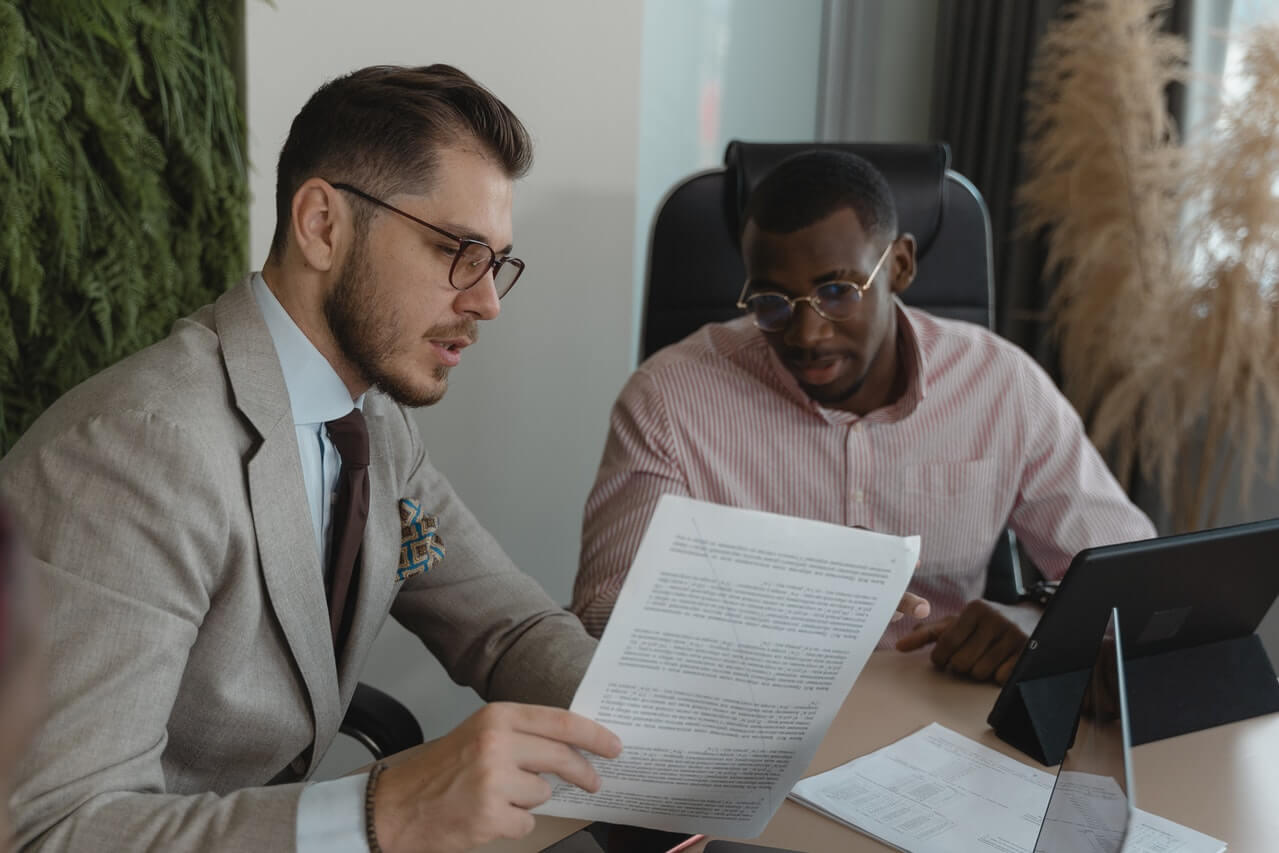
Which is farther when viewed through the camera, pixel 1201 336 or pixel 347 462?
pixel 1201 336

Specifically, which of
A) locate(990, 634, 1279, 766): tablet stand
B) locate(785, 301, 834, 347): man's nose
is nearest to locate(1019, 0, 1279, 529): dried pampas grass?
locate(785, 301, 834, 347): man's nose

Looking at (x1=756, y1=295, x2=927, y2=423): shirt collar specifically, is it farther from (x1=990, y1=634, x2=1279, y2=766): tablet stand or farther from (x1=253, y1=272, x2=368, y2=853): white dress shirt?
(x1=253, y1=272, x2=368, y2=853): white dress shirt

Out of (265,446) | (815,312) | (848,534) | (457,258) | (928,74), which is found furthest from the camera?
(928,74)

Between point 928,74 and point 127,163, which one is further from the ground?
point 928,74

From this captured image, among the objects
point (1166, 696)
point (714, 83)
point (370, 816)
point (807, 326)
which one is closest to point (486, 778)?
point (370, 816)

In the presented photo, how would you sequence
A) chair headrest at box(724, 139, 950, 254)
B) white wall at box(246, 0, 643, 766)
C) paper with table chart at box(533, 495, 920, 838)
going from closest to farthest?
1. paper with table chart at box(533, 495, 920, 838)
2. chair headrest at box(724, 139, 950, 254)
3. white wall at box(246, 0, 643, 766)

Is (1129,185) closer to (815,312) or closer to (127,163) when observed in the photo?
(815,312)

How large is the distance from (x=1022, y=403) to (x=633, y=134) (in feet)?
3.23

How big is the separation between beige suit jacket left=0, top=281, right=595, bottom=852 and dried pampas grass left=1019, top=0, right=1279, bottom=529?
5.92 feet

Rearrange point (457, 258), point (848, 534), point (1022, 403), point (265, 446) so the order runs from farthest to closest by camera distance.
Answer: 1. point (1022, 403)
2. point (457, 258)
3. point (265, 446)
4. point (848, 534)

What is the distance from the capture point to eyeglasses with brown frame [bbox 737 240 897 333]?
71.1 inches

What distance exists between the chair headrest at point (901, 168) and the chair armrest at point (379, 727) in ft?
3.31

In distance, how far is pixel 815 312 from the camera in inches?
70.9

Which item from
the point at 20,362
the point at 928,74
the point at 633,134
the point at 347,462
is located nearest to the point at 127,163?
the point at 20,362
